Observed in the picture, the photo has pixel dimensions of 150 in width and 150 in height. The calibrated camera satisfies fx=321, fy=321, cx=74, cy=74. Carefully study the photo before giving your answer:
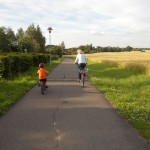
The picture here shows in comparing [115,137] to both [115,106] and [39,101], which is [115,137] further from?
[39,101]

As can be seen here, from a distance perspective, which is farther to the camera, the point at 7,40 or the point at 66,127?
the point at 7,40

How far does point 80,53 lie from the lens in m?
17.2

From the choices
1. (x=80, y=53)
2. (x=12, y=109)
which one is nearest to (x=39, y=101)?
(x=12, y=109)

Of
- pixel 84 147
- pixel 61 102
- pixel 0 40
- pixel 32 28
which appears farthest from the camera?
pixel 32 28

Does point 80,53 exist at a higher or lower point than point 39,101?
higher

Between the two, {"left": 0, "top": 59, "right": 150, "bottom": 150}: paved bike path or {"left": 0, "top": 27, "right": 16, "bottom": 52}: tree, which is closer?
{"left": 0, "top": 59, "right": 150, "bottom": 150}: paved bike path

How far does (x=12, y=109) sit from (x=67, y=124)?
267 centimetres

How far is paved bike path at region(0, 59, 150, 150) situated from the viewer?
19.5 feet

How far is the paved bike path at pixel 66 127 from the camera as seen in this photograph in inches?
233

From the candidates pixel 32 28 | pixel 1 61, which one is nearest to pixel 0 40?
pixel 32 28

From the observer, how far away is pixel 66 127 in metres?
7.25

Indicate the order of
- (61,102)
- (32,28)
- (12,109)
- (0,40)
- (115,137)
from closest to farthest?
(115,137) < (12,109) < (61,102) < (0,40) < (32,28)

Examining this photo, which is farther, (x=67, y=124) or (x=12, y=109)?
(x=12, y=109)

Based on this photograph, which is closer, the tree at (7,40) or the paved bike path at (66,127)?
the paved bike path at (66,127)
